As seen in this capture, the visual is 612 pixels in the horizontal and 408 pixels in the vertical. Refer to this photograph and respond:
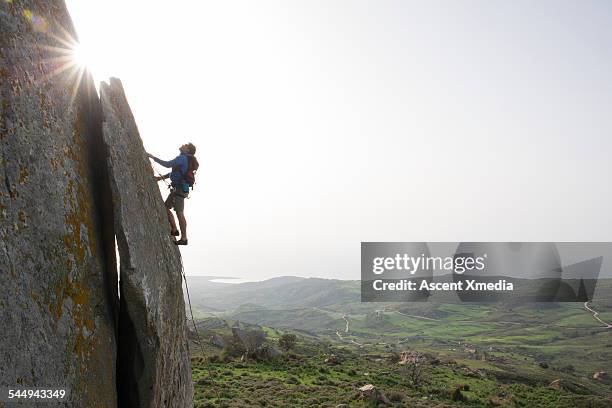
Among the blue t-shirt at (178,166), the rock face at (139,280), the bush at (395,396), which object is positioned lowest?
the bush at (395,396)

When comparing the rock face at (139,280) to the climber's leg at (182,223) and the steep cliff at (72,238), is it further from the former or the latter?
the climber's leg at (182,223)

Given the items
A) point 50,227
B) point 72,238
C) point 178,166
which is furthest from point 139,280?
point 178,166

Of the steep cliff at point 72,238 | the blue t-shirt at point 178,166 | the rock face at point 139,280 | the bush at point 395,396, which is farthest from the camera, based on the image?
the bush at point 395,396

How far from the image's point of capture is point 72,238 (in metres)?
7.43

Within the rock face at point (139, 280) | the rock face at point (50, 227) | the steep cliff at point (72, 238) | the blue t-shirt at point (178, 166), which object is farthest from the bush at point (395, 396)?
the rock face at point (50, 227)

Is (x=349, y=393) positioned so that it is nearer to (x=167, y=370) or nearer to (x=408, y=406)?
(x=408, y=406)

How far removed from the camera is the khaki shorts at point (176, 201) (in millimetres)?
12414

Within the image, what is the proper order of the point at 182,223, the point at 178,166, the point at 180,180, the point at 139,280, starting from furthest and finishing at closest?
1. the point at 182,223
2. the point at 180,180
3. the point at 178,166
4. the point at 139,280

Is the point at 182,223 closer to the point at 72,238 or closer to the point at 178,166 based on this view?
the point at 178,166

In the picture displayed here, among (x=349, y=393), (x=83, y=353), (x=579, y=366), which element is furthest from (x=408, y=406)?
(x=579, y=366)

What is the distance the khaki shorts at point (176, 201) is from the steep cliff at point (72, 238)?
1589 mm

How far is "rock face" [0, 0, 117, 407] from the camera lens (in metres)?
6.01

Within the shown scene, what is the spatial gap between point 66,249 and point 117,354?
9.85ft

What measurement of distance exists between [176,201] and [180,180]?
2.22 feet
